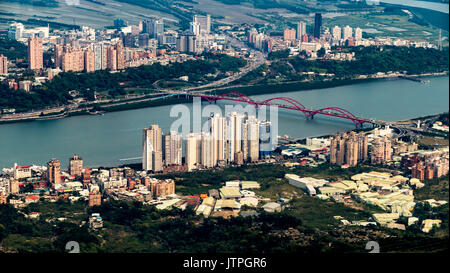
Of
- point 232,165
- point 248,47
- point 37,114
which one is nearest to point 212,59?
point 248,47

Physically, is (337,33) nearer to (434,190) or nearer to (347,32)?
(347,32)

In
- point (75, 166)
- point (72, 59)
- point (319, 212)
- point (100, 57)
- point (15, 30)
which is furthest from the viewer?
point (15, 30)

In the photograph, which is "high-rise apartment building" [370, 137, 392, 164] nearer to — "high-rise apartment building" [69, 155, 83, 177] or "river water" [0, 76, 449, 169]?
"river water" [0, 76, 449, 169]

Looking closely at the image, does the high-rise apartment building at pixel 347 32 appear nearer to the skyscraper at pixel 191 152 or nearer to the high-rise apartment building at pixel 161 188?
the skyscraper at pixel 191 152

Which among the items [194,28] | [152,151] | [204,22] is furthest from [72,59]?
[152,151]

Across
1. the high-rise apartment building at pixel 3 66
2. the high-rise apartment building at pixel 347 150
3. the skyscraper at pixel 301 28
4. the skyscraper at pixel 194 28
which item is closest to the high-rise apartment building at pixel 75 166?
the high-rise apartment building at pixel 347 150

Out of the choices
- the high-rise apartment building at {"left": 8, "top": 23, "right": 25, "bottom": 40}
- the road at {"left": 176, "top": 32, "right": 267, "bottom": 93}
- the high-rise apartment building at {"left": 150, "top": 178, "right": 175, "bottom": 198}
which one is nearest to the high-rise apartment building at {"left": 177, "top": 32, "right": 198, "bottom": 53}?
the road at {"left": 176, "top": 32, "right": 267, "bottom": 93}
